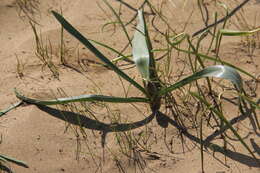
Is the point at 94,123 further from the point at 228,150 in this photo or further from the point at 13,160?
the point at 228,150

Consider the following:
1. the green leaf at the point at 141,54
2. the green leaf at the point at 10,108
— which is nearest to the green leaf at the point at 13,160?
the green leaf at the point at 10,108

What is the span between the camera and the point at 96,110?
1907mm

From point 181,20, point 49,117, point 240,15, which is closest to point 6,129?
point 49,117

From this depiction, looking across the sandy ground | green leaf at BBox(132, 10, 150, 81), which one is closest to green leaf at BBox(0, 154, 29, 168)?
the sandy ground

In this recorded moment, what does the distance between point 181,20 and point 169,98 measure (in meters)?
0.64

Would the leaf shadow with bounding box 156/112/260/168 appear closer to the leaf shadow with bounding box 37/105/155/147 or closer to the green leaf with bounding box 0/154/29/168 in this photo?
the leaf shadow with bounding box 37/105/155/147

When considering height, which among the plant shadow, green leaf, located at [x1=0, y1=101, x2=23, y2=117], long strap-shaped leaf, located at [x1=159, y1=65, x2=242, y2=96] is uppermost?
long strap-shaped leaf, located at [x1=159, y1=65, x2=242, y2=96]

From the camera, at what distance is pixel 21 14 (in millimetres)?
2484

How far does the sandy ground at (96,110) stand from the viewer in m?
1.70

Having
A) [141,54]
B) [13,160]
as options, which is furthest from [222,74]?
[13,160]

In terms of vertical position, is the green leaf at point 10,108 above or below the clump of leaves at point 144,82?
below

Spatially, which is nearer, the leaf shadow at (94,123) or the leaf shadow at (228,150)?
the leaf shadow at (228,150)

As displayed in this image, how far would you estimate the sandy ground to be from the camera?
5.58 ft

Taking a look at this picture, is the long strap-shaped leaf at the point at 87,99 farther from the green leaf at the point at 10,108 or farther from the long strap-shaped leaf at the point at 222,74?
the long strap-shaped leaf at the point at 222,74
